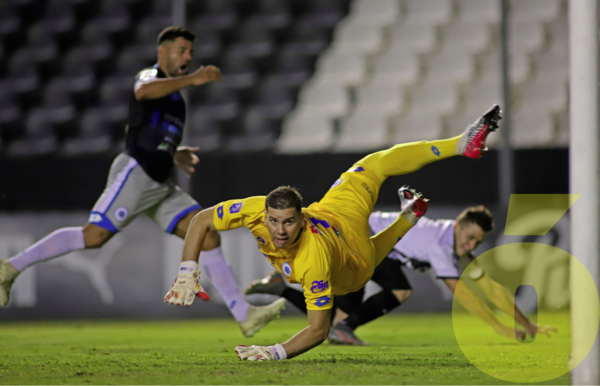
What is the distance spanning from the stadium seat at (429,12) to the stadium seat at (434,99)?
1211 millimetres

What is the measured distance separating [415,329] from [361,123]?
437 cm

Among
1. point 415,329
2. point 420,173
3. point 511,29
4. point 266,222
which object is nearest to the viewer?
point 266,222

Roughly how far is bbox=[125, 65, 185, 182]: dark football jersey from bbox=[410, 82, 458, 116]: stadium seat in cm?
567

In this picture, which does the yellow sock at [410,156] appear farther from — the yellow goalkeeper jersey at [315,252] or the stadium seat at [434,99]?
the stadium seat at [434,99]

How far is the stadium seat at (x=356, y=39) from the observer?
10156mm

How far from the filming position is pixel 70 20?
9859 mm

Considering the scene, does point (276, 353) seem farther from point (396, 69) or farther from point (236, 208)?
point (396, 69)

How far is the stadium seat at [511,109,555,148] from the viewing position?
8.91 metres

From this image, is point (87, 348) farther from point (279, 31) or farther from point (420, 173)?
point (279, 31)

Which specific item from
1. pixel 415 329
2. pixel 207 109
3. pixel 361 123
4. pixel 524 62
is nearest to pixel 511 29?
pixel 524 62

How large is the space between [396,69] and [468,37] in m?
1.22

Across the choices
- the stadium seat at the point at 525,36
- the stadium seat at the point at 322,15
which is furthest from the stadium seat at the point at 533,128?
the stadium seat at the point at 322,15

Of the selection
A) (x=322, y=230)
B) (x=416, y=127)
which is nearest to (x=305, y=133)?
(x=416, y=127)

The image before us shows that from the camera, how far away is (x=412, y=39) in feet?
33.3
